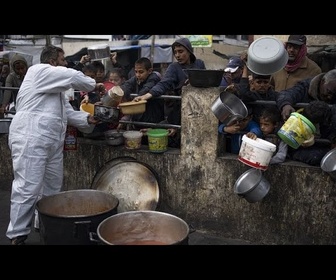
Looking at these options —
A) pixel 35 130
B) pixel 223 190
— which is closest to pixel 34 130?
pixel 35 130

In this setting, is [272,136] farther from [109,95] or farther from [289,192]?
[109,95]

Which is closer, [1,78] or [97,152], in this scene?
[97,152]

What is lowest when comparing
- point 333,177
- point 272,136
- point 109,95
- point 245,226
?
point 245,226

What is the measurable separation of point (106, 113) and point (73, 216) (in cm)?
141

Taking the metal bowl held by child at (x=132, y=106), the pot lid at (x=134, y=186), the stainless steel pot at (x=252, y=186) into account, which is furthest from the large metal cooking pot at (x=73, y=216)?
the stainless steel pot at (x=252, y=186)

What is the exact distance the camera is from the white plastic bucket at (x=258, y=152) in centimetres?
382

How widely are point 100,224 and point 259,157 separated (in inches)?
64.1

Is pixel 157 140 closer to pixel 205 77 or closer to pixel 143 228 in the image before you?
pixel 205 77

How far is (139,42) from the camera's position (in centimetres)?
1872

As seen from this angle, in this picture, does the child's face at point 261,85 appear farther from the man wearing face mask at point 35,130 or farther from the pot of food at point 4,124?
the pot of food at point 4,124

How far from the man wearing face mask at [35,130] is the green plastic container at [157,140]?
921 millimetres

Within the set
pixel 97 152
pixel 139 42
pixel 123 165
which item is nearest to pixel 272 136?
pixel 123 165

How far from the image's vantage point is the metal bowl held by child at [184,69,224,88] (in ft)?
14.2

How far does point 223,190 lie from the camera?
4477 mm
